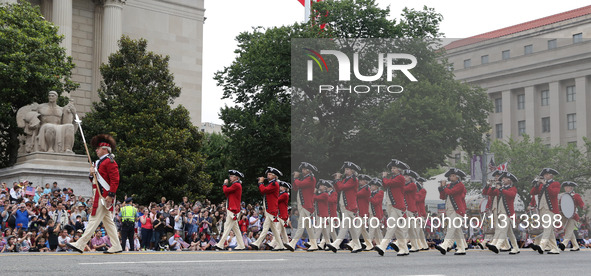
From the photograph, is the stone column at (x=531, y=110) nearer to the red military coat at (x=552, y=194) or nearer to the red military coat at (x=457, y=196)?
the red military coat at (x=552, y=194)

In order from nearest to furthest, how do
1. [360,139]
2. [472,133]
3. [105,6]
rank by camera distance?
[360,139] → [472,133] → [105,6]

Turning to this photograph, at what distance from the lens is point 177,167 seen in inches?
1401

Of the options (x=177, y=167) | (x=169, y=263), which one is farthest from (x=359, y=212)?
(x=177, y=167)

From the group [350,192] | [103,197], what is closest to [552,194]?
[350,192]

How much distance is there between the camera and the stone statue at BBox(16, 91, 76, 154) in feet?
91.9

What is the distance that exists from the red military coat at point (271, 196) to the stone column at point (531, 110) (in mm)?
56598

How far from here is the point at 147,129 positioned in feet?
121

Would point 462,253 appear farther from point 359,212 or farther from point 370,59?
point 370,59

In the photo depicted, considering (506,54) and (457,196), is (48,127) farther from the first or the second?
(506,54)

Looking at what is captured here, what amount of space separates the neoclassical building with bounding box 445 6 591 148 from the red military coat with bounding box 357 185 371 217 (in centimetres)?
4972

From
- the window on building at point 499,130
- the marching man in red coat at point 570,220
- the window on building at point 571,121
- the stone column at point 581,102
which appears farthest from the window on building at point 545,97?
the marching man in red coat at point 570,220

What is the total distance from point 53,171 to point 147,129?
9707 millimetres

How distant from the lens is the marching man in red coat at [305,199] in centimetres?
1916

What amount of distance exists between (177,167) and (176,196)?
4.27 ft
